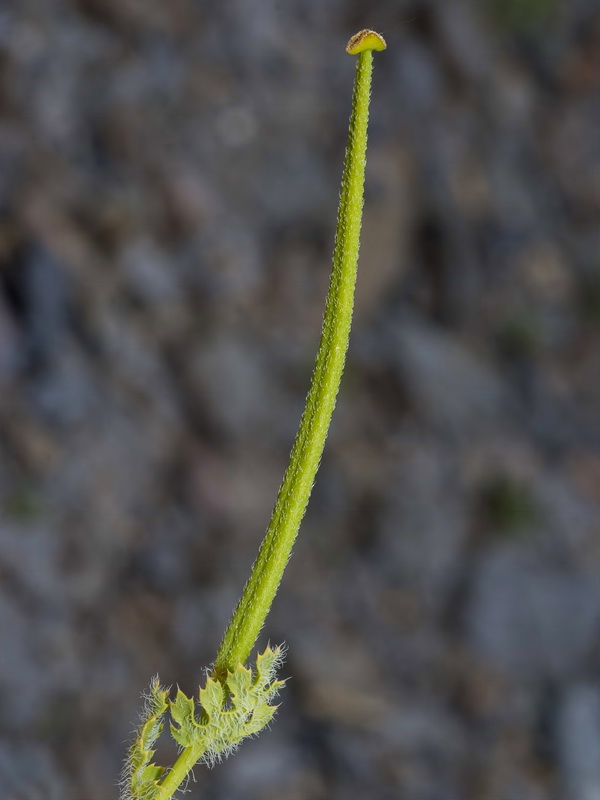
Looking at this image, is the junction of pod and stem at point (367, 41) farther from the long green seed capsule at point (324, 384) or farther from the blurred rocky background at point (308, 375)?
the blurred rocky background at point (308, 375)

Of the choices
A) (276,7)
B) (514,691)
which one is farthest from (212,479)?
(276,7)

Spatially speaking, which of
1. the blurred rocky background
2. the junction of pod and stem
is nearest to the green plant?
the junction of pod and stem

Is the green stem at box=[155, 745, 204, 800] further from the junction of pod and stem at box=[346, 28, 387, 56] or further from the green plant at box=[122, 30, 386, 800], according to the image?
the junction of pod and stem at box=[346, 28, 387, 56]

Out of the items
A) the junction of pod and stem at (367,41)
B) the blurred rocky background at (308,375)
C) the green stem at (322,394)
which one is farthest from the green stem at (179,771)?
the blurred rocky background at (308,375)

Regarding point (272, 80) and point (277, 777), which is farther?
point (272, 80)

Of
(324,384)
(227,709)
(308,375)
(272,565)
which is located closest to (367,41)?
(324,384)

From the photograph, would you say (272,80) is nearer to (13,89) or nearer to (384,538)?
(13,89)
